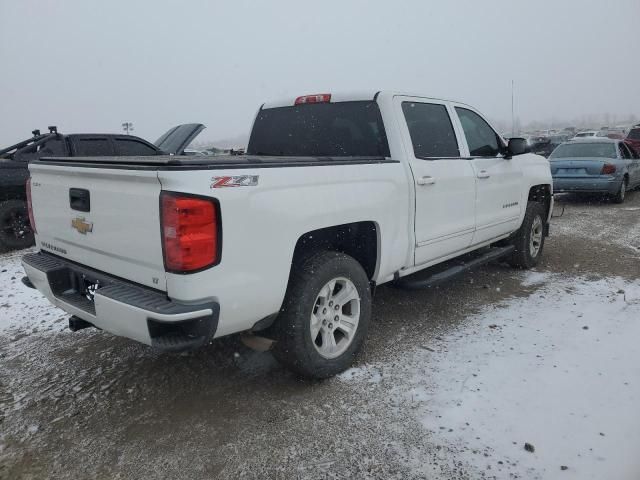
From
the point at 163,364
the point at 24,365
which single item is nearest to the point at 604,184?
the point at 163,364

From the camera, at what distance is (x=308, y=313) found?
2951 mm

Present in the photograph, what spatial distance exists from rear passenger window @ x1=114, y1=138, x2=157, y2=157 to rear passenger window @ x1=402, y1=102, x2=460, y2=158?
6.00 m

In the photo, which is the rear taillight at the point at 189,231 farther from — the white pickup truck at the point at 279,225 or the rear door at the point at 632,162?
the rear door at the point at 632,162

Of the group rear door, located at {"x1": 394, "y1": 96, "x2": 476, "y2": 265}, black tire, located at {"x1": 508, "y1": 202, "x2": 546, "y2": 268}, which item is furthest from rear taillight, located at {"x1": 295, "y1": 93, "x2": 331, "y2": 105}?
black tire, located at {"x1": 508, "y1": 202, "x2": 546, "y2": 268}

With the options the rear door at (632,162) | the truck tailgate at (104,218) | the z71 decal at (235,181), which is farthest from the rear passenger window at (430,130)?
the rear door at (632,162)

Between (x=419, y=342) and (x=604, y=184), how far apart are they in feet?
29.8

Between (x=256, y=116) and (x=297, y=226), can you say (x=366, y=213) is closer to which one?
(x=297, y=226)

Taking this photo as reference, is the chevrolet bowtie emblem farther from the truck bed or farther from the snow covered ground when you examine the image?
the snow covered ground

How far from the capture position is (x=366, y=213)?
3254mm

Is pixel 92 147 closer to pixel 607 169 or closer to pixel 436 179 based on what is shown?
pixel 436 179

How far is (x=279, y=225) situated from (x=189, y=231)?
1.79 feet

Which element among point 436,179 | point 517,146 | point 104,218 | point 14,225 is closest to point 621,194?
point 517,146

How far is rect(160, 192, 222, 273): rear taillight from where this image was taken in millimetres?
2326

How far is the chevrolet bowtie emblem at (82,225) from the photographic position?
2.86 metres
